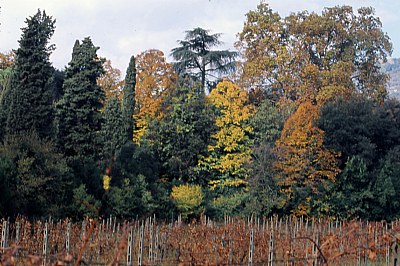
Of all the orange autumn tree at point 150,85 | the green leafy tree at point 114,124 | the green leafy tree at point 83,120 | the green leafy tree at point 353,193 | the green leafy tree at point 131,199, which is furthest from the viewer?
the orange autumn tree at point 150,85

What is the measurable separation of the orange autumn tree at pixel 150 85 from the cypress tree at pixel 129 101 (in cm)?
148

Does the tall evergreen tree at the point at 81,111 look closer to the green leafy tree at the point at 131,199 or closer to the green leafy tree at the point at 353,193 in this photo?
the green leafy tree at the point at 131,199

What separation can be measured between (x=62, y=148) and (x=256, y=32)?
16157 millimetres

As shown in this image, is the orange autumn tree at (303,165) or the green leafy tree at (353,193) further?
the orange autumn tree at (303,165)

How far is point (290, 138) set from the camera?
28266mm

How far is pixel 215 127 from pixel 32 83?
427 inches

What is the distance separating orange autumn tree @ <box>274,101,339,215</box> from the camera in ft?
90.6

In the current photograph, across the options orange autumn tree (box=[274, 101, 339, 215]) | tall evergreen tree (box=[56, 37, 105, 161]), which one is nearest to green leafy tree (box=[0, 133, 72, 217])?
tall evergreen tree (box=[56, 37, 105, 161])

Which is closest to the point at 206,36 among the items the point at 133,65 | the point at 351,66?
the point at 133,65

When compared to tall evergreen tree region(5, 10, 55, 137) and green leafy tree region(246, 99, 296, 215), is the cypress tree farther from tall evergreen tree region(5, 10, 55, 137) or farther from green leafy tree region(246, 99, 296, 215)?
tall evergreen tree region(5, 10, 55, 137)

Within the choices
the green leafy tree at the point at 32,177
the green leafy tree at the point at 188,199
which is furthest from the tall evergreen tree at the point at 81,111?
the green leafy tree at the point at 188,199

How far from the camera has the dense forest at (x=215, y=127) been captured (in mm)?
22500

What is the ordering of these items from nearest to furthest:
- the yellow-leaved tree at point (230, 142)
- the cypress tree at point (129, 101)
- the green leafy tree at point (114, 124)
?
1. the green leafy tree at point (114, 124)
2. the yellow-leaved tree at point (230, 142)
3. the cypress tree at point (129, 101)

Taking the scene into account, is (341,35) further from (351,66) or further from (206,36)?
(206,36)
